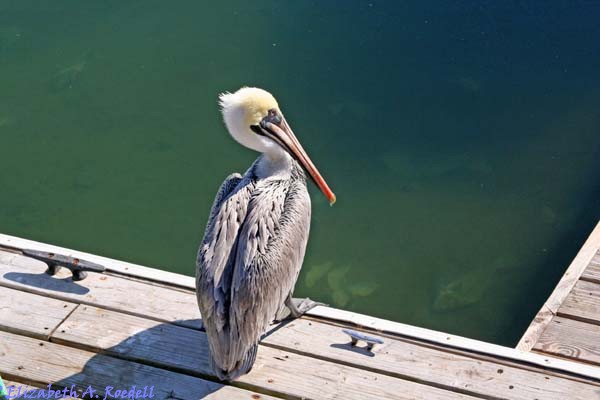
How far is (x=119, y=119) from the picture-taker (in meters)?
8.00

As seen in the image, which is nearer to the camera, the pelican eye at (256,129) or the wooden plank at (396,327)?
the wooden plank at (396,327)

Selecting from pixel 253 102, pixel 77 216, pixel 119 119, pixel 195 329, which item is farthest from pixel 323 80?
pixel 195 329

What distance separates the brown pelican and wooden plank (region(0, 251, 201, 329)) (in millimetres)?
529

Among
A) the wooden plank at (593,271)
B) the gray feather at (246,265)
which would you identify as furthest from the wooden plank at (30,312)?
the wooden plank at (593,271)

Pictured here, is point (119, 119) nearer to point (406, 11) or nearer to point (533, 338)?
point (406, 11)

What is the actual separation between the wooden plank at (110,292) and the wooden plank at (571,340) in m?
2.01

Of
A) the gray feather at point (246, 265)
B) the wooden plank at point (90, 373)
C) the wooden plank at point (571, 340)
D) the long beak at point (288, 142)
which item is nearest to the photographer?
the gray feather at point (246, 265)

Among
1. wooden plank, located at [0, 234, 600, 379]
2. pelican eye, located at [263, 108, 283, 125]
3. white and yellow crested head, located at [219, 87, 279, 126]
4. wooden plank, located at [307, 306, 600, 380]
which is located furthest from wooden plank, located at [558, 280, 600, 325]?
white and yellow crested head, located at [219, 87, 279, 126]

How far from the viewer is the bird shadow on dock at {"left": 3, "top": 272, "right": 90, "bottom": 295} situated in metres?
4.66

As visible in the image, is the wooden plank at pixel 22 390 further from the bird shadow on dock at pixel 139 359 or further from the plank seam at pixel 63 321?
the plank seam at pixel 63 321

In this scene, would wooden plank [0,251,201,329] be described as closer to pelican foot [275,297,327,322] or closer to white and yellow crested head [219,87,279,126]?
pelican foot [275,297,327,322]

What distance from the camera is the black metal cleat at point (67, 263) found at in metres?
4.62

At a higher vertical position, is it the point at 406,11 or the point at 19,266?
the point at 406,11

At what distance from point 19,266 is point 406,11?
18.1ft
